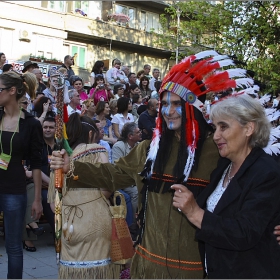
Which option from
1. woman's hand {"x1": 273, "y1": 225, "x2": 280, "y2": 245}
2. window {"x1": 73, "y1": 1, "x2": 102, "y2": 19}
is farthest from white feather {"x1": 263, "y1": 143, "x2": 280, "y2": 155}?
window {"x1": 73, "y1": 1, "x2": 102, "y2": 19}

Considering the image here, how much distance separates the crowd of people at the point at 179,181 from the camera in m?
2.21

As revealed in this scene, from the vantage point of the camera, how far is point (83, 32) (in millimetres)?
26438

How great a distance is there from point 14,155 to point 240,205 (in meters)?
2.47

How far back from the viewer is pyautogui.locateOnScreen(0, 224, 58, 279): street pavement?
509 cm

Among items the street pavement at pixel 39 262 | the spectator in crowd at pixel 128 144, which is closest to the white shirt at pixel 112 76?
the spectator in crowd at pixel 128 144

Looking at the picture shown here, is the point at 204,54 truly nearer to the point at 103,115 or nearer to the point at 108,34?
the point at 103,115

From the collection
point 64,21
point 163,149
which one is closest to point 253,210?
point 163,149

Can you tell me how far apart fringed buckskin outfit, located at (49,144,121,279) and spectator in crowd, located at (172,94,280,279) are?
57.7 inches

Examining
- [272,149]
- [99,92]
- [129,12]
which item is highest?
[129,12]

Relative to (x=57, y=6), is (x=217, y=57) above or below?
below

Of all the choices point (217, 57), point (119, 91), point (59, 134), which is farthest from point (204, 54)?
point (119, 91)

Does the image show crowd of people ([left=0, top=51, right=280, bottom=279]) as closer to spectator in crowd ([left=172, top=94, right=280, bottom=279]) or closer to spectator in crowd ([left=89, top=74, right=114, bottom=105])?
spectator in crowd ([left=172, top=94, right=280, bottom=279])

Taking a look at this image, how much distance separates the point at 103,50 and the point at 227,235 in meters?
27.5

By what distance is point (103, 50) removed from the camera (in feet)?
94.0
